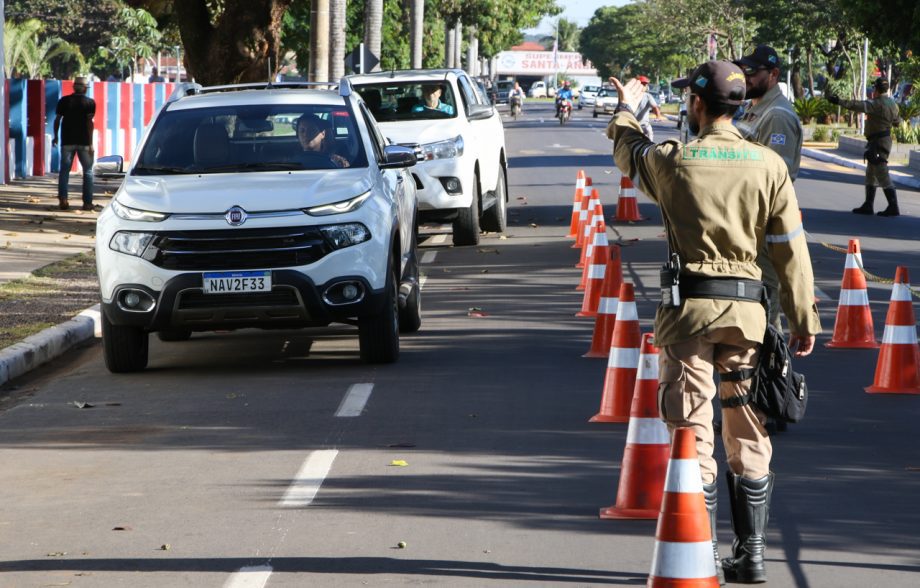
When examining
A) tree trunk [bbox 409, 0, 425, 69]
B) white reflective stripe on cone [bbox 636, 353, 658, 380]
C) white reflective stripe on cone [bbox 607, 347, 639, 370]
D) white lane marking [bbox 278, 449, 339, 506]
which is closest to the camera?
white reflective stripe on cone [bbox 636, 353, 658, 380]

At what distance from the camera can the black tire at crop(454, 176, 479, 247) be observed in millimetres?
18250

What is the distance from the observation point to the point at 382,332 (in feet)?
34.1

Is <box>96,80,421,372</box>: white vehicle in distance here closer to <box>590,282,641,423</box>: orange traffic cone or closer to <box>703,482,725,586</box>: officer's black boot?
<box>590,282,641,423</box>: orange traffic cone

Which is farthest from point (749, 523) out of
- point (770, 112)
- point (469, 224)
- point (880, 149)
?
point (880, 149)

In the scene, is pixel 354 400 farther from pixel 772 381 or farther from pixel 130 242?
pixel 772 381

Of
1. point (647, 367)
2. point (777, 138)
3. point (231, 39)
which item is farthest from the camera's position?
point (231, 39)

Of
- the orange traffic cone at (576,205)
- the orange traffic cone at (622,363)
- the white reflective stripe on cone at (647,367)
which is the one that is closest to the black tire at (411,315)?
the orange traffic cone at (622,363)

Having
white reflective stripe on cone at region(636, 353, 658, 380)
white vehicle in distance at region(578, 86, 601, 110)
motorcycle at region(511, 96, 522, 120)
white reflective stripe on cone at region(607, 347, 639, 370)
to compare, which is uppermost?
white reflective stripe on cone at region(636, 353, 658, 380)

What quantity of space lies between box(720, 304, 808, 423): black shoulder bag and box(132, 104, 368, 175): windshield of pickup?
18.9 feet

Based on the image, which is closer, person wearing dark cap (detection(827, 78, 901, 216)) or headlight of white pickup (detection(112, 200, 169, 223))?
headlight of white pickup (detection(112, 200, 169, 223))

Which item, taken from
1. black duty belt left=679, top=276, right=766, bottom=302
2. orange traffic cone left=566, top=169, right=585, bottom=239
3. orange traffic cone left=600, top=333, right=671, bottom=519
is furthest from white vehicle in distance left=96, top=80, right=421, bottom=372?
orange traffic cone left=566, top=169, right=585, bottom=239

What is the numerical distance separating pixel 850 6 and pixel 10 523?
22.8 meters

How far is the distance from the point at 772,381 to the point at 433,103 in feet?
43.0

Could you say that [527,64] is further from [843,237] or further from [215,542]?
[215,542]
